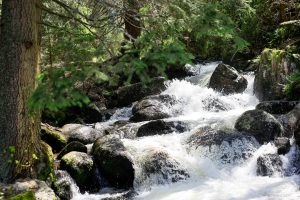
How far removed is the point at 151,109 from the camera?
14328mm

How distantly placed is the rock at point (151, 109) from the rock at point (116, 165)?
3.79 m

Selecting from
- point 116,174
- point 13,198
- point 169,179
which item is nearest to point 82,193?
point 116,174

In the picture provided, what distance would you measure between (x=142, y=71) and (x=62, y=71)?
3.36 ft

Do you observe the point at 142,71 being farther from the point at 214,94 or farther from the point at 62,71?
the point at 214,94

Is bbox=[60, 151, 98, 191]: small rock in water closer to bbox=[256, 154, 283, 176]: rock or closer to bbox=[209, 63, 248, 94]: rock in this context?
bbox=[256, 154, 283, 176]: rock

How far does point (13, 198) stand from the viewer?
6059mm

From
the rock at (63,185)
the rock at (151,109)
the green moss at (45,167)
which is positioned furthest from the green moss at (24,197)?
the rock at (151,109)

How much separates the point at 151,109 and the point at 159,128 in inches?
85.7

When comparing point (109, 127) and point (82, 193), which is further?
point (109, 127)

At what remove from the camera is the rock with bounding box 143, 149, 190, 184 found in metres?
9.92

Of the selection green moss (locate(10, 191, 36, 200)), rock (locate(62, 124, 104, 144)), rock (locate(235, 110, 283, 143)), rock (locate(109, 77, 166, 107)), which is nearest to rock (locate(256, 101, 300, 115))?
rock (locate(235, 110, 283, 143))

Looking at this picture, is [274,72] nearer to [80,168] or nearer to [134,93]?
[134,93]

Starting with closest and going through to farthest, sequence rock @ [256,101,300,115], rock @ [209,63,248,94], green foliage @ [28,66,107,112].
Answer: green foliage @ [28,66,107,112], rock @ [256,101,300,115], rock @ [209,63,248,94]

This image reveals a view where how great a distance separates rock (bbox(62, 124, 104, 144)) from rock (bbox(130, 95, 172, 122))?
177 centimetres
